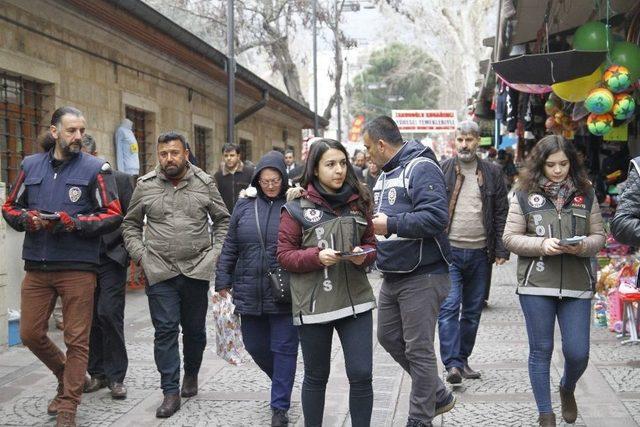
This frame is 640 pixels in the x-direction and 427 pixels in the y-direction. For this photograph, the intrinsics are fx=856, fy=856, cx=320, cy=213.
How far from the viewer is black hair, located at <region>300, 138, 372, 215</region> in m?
4.39

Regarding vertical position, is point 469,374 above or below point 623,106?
below

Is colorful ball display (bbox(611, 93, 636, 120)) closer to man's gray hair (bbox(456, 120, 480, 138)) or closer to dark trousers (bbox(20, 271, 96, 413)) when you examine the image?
man's gray hair (bbox(456, 120, 480, 138))

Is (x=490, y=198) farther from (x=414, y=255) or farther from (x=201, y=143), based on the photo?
(x=201, y=143)

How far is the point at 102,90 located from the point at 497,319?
596 cm

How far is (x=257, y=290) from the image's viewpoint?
17.3 feet

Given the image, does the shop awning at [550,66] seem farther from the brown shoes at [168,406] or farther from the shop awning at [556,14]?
the brown shoes at [168,406]

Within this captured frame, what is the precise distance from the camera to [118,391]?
5.89 metres

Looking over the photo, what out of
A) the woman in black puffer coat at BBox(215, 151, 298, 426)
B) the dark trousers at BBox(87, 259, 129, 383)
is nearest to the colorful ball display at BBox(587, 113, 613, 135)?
the woman in black puffer coat at BBox(215, 151, 298, 426)

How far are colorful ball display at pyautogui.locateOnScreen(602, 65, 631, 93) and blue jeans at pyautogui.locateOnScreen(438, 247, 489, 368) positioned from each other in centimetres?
212

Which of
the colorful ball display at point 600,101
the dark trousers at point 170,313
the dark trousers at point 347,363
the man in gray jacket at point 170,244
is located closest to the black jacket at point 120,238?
the man in gray jacket at point 170,244

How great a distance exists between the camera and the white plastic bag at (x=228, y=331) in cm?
559

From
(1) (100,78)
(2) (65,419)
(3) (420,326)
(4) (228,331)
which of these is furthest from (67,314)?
(1) (100,78)

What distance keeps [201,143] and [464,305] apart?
432 inches

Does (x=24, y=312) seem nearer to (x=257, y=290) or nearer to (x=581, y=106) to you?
(x=257, y=290)
